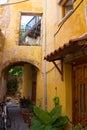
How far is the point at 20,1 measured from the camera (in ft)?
46.8

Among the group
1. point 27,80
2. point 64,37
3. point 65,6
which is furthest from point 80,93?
point 27,80

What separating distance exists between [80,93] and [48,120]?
1.18 m

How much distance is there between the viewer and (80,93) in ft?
25.0

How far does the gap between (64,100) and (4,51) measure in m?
6.39

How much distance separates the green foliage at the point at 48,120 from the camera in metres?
7.29

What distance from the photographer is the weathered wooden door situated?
7.29 meters

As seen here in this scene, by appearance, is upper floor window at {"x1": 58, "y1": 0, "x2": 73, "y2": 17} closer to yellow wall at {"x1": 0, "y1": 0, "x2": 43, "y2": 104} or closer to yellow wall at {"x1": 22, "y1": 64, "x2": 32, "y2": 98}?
yellow wall at {"x1": 0, "y1": 0, "x2": 43, "y2": 104}

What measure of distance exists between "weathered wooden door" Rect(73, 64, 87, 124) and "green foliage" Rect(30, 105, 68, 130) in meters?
0.46

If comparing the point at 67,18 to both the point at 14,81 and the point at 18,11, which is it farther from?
the point at 14,81

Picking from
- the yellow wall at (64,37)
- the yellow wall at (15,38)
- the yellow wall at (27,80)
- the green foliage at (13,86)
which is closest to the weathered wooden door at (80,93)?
the yellow wall at (64,37)

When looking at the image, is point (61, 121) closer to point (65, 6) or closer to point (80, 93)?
point (80, 93)

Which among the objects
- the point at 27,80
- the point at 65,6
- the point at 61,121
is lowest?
the point at 61,121

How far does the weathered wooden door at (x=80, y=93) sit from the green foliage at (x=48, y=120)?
0.46m

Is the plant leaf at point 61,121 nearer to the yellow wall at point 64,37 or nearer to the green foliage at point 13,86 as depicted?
the yellow wall at point 64,37
